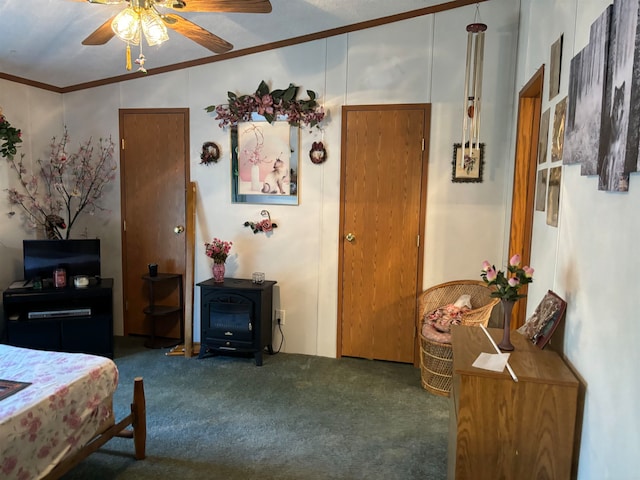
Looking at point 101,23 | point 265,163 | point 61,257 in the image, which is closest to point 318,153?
point 265,163

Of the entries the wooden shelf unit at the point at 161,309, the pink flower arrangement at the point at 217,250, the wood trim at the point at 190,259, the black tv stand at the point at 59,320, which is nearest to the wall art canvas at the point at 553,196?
the pink flower arrangement at the point at 217,250

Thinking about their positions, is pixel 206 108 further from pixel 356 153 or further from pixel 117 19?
pixel 117 19

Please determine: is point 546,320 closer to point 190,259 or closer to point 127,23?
point 127,23

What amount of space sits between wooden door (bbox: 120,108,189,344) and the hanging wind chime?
238 cm

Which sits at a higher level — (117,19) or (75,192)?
(117,19)

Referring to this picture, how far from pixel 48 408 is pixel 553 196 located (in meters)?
2.40

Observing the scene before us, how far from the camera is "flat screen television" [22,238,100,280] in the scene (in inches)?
150

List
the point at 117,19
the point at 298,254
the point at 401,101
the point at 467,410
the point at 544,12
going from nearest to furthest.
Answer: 1. the point at 467,410
2. the point at 117,19
3. the point at 544,12
4. the point at 401,101
5. the point at 298,254

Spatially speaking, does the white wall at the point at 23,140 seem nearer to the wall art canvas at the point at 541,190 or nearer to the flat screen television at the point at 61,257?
the flat screen television at the point at 61,257

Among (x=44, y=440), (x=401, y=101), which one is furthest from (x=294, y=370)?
(x=401, y=101)

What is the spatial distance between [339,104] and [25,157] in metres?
2.78

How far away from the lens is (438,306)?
3.66 m

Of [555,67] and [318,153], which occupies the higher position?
[555,67]

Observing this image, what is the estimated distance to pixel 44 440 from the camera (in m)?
1.85
